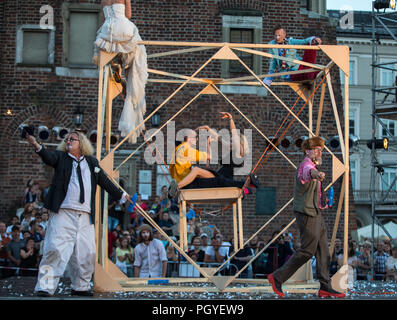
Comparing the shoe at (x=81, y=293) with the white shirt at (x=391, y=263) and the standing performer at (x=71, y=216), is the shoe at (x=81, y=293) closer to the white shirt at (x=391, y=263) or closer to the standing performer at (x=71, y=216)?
the standing performer at (x=71, y=216)

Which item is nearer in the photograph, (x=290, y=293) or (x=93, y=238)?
(x=93, y=238)

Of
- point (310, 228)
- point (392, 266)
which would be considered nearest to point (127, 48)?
point (310, 228)

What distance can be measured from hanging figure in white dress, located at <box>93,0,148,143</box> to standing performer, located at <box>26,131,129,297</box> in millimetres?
1274

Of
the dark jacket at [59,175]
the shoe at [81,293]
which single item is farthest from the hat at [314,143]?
the shoe at [81,293]

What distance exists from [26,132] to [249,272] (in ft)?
23.0

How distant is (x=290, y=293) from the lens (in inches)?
328

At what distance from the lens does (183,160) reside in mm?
9680

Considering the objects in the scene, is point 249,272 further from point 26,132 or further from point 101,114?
point 26,132

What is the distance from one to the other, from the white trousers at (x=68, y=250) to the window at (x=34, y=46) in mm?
11784

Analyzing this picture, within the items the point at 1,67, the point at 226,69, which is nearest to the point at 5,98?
the point at 1,67

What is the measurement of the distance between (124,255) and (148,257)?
45.2 inches

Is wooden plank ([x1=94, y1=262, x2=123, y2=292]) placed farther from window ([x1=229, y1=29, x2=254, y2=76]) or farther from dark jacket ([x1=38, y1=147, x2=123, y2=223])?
window ([x1=229, y1=29, x2=254, y2=76])

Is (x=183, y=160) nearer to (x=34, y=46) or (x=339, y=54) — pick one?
(x=339, y=54)

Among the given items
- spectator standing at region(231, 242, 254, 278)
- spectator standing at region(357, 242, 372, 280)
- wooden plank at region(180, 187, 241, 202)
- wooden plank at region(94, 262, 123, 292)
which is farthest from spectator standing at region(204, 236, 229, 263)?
wooden plank at region(94, 262, 123, 292)
